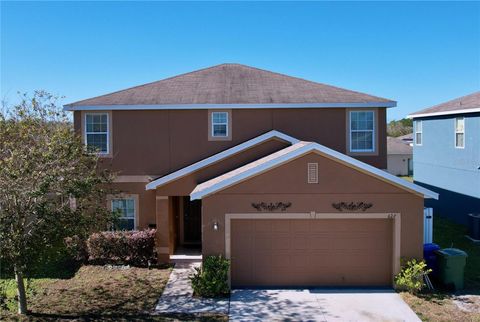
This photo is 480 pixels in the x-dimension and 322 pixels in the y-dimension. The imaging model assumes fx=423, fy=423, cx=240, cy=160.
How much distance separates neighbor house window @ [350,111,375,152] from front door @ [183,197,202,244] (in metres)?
6.27

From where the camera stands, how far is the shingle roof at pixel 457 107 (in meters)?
18.2

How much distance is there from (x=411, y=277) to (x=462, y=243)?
21.5 feet

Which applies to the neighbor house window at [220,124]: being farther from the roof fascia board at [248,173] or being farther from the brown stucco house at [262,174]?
the roof fascia board at [248,173]

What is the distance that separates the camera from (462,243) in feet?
53.0

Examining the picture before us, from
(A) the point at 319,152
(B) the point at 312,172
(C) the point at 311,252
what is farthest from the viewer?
(C) the point at 311,252

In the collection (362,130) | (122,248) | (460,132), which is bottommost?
(122,248)

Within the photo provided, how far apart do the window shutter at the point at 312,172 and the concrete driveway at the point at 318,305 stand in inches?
118

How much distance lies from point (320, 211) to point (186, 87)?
26.6 ft

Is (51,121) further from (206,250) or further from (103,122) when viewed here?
(206,250)

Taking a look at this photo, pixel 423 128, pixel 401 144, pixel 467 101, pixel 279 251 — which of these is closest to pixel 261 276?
pixel 279 251

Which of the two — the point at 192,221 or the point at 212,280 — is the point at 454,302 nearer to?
the point at 212,280

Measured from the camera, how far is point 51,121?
40.0ft

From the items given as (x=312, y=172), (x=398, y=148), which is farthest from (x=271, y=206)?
(x=398, y=148)

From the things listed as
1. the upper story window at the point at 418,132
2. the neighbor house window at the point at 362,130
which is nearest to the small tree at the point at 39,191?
the neighbor house window at the point at 362,130
